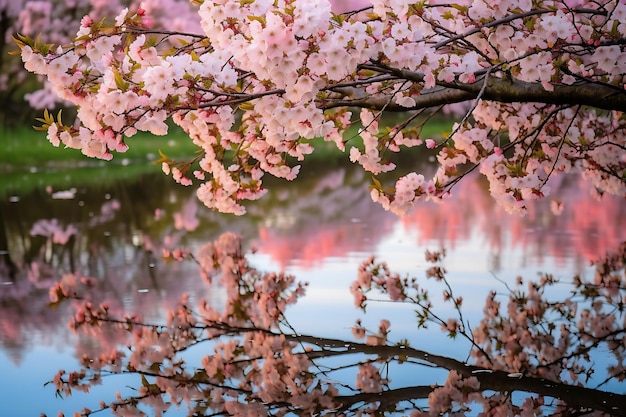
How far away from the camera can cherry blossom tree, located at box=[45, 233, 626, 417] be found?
4355mm

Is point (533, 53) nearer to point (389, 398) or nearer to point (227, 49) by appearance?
point (227, 49)

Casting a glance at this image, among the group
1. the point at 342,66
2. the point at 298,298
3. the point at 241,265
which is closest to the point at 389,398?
the point at 342,66

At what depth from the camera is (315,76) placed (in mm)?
4711

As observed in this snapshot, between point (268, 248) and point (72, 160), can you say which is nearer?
point (268, 248)

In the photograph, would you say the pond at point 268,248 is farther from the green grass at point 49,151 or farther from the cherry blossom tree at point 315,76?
the green grass at point 49,151

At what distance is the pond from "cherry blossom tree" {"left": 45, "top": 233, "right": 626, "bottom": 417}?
123 mm

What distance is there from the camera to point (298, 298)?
6.61 m

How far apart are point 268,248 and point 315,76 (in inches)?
167

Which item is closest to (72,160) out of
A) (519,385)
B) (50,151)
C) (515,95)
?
(50,151)

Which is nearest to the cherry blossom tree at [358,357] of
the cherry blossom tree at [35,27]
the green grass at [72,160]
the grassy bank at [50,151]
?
the green grass at [72,160]

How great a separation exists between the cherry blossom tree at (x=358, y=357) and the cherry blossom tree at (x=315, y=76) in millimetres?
658

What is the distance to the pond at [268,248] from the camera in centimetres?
555

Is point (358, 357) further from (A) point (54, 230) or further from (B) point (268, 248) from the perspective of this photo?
(A) point (54, 230)

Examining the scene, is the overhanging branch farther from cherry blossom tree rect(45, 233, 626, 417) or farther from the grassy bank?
the grassy bank
